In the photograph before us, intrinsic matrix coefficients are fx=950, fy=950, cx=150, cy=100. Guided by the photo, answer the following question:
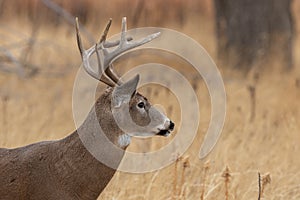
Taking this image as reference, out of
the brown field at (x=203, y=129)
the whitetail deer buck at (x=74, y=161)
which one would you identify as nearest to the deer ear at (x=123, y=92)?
the whitetail deer buck at (x=74, y=161)

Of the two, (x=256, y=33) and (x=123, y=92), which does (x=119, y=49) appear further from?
(x=256, y=33)

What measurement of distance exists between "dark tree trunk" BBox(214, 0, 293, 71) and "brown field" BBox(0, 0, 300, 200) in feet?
0.79

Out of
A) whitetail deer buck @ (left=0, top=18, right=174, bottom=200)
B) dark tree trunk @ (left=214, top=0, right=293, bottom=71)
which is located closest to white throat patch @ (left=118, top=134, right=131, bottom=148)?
whitetail deer buck @ (left=0, top=18, right=174, bottom=200)

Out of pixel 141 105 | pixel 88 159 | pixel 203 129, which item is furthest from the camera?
pixel 203 129

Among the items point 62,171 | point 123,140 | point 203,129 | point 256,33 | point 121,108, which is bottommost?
point 62,171

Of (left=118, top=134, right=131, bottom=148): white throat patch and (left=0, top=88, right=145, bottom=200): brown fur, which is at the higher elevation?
(left=118, top=134, right=131, bottom=148): white throat patch

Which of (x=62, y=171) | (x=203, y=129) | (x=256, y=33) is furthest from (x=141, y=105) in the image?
(x=256, y=33)

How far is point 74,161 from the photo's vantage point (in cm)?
464

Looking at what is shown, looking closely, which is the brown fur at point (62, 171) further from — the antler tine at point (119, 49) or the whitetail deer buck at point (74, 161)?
the antler tine at point (119, 49)

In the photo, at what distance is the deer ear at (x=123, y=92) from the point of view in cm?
466

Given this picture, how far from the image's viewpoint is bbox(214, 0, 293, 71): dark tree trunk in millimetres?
11414

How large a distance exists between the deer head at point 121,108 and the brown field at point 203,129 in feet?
0.88

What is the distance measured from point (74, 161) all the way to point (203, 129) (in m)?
2.82

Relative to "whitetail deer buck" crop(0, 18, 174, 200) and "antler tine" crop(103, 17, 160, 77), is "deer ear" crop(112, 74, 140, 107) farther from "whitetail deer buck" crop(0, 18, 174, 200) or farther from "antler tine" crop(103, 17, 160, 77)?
"antler tine" crop(103, 17, 160, 77)
